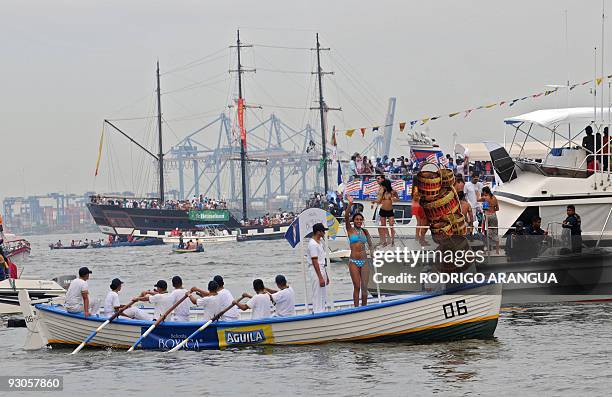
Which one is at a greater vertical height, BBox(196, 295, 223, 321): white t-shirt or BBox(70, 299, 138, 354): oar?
BBox(196, 295, 223, 321): white t-shirt

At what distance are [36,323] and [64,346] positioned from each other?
79cm

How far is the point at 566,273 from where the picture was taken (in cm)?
2523

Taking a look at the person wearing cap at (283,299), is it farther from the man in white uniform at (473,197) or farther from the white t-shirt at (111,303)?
the man in white uniform at (473,197)

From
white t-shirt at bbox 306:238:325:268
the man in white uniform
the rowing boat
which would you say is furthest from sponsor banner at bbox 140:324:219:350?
the man in white uniform

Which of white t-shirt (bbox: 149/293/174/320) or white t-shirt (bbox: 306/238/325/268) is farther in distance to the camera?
white t-shirt (bbox: 149/293/174/320)

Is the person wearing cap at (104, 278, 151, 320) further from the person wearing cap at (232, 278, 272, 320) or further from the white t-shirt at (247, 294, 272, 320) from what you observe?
the white t-shirt at (247, 294, 272, 320)

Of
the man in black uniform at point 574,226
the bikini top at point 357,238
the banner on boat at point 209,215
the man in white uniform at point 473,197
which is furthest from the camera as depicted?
the banner on boat at point 209,215

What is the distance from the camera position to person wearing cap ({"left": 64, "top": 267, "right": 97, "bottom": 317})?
22.1m

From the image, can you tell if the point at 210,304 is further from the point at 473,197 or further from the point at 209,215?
the point at 209,215

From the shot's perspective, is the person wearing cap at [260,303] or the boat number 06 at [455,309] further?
the person wearing cap at [260,303]

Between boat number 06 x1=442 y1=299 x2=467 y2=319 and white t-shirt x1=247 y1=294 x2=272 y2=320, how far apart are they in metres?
3.27

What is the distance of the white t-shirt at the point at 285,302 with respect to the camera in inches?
822

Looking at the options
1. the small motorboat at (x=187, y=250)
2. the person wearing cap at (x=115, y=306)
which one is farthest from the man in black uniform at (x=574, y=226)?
the small motorboat at (x=187, y=250)

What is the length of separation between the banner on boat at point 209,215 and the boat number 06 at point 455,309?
342 feet
